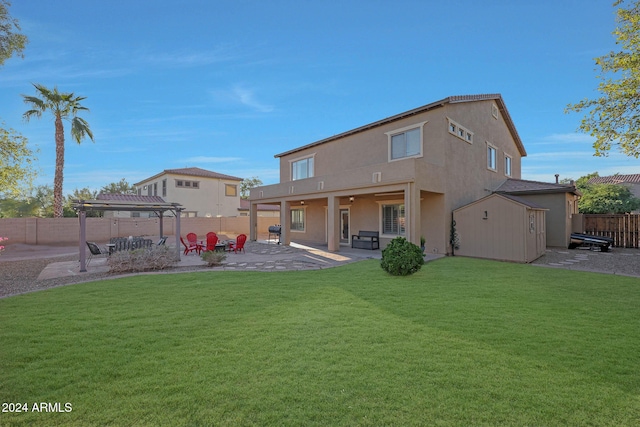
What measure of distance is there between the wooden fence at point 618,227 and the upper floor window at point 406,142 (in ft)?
45.2

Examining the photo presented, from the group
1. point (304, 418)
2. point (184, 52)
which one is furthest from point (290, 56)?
point (304, 418)

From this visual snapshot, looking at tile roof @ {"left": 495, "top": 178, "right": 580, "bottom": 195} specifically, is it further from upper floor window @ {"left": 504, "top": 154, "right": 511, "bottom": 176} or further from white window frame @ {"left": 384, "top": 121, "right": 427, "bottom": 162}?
white window frame @ {"left": 384, "top": 121, "right": 427, "bottom": 162}

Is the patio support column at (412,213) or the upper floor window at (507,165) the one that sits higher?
the upper floor window at (507,165)

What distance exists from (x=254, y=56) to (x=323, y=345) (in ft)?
53.6

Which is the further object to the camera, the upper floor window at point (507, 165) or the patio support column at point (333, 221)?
the upper floor window at point (507, 165)

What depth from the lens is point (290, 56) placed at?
1706cm

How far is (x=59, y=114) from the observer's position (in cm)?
2302

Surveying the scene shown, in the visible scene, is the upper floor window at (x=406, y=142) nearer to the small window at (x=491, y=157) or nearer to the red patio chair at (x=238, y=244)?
the small window at (x=491, y=157)

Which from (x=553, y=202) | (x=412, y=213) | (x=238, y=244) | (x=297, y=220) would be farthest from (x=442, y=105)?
(x=297, y=220)

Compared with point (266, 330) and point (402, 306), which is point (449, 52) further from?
point (266, 330)

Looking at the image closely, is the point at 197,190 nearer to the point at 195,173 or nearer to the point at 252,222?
the point at 195,173

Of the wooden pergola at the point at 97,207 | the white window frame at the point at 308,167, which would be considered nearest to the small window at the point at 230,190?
the white window frame at the point at 308,167

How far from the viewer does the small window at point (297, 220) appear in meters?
23.5

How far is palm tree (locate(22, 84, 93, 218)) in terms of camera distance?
22.1 metres
